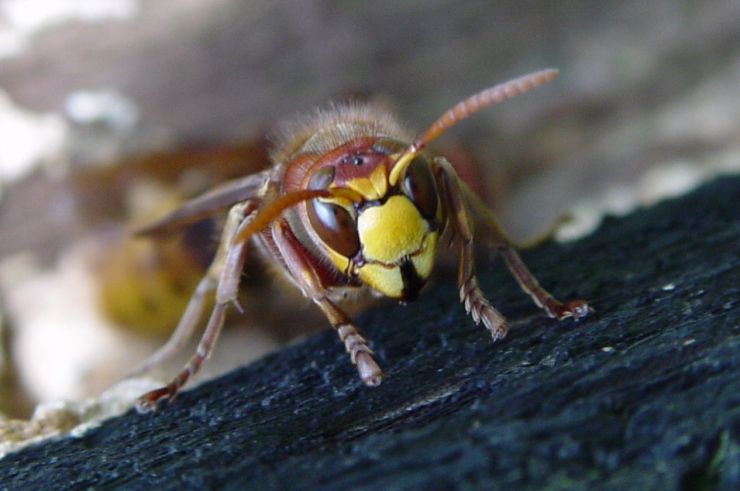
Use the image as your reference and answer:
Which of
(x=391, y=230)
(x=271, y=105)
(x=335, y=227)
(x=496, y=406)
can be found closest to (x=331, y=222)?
(x=335, y=227)

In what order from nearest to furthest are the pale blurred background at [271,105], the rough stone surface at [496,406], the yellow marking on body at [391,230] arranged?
the rough stone surface at [496,406] → the yellow marking on body at [391,230] → the pale blurred background at [271,105]

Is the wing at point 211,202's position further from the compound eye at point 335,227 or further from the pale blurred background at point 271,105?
the pale blurred background at point 271,105

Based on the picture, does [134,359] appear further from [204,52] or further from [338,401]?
[338,401]

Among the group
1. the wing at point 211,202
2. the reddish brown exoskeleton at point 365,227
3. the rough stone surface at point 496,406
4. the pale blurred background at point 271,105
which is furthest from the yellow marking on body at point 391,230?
the pale blurred background at point 271,105

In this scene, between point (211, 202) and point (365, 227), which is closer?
point (365, 227)

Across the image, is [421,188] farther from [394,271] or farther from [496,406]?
[496,406]

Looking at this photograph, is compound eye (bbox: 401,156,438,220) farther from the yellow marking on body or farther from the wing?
the wing

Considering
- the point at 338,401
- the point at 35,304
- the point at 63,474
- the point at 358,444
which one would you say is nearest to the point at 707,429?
the point at 358,444
